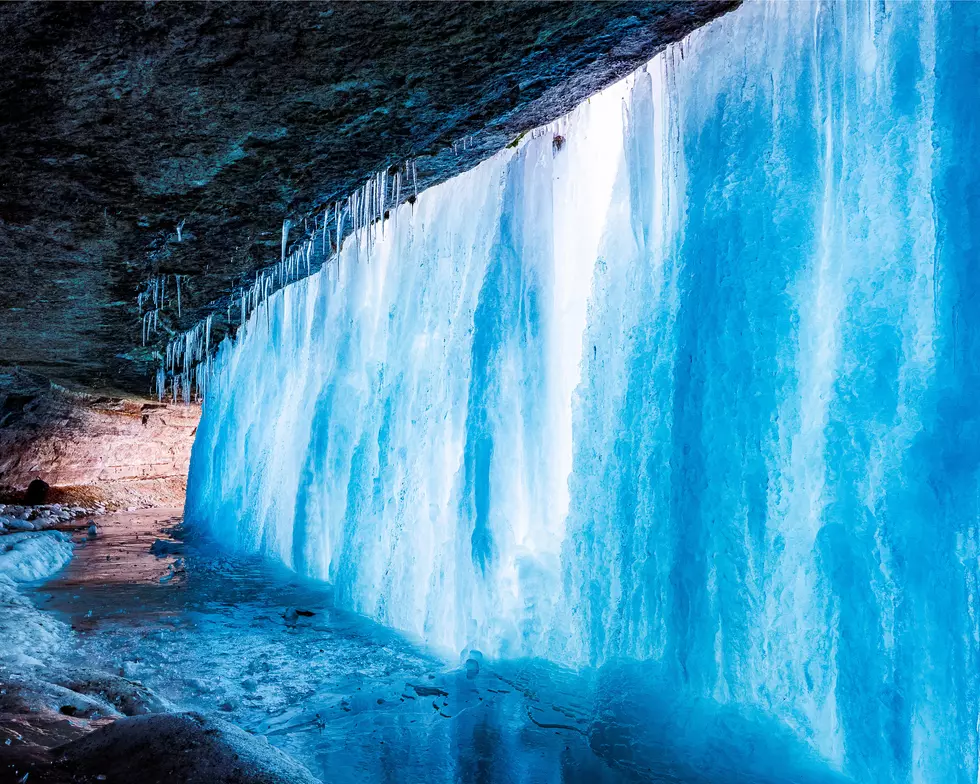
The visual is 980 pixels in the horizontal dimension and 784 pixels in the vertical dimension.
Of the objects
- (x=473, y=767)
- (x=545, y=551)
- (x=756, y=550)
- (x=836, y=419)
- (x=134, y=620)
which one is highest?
(x=836, y=419)

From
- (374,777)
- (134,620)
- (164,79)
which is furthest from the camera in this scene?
(134,620)

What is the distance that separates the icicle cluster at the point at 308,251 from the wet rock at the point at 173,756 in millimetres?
4255

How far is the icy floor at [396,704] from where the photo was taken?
317cm

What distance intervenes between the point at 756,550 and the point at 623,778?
4.33 ft

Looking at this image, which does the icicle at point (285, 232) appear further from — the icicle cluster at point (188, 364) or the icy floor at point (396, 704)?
the icy floor at point (396, 704)

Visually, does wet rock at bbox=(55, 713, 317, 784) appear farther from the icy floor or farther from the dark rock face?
the dark rock face

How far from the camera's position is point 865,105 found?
10.7 ft

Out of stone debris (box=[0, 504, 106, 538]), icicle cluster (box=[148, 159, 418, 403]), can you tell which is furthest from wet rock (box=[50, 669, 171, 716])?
stone debris (box=[0, 504, 106, 538])

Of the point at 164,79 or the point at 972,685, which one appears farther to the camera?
the point at 164,79

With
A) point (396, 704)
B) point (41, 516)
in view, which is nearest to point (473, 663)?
point (396, 704)

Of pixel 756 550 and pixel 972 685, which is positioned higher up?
pixel 756 550

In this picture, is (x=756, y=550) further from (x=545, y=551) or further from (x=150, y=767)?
(x=150, y=767)

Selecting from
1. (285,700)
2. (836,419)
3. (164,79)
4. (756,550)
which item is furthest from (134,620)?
(836,419)

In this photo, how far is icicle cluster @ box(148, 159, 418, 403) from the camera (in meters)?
5.76
